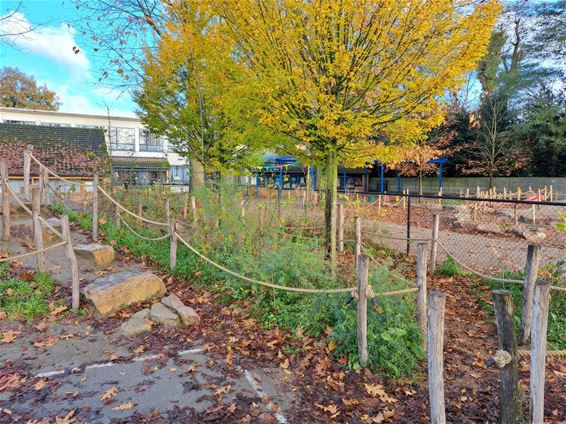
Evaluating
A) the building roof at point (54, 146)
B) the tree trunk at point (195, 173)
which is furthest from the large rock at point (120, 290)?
the building roof at point (54, 146)

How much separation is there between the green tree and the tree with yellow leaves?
4288 centimetres

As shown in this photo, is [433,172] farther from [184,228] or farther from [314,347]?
[314,347]

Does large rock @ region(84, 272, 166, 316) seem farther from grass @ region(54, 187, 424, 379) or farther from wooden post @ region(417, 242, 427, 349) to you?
wooden post @ region(417, 242, 427, 349)

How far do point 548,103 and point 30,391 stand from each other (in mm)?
32224

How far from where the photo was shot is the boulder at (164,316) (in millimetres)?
4852

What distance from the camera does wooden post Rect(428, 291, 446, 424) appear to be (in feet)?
8.54

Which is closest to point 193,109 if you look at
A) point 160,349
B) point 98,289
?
point 98,289

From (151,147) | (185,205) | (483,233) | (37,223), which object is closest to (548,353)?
(37,223)

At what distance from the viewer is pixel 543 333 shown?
2314 mm

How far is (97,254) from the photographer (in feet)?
23.1

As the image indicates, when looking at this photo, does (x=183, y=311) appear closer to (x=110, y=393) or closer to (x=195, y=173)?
(x=110, y=393)

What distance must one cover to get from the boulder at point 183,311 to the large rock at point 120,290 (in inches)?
19.8

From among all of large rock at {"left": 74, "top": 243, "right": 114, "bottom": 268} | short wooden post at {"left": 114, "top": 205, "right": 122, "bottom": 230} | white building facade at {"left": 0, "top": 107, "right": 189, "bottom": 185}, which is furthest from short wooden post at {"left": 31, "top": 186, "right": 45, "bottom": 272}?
white building facade at {"left": 0, "top": 107, "right": 189, "bottom": 185}

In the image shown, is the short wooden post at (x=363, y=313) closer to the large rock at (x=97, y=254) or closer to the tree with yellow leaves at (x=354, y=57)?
the tree with yellow leaves at (x=354, y=57)
